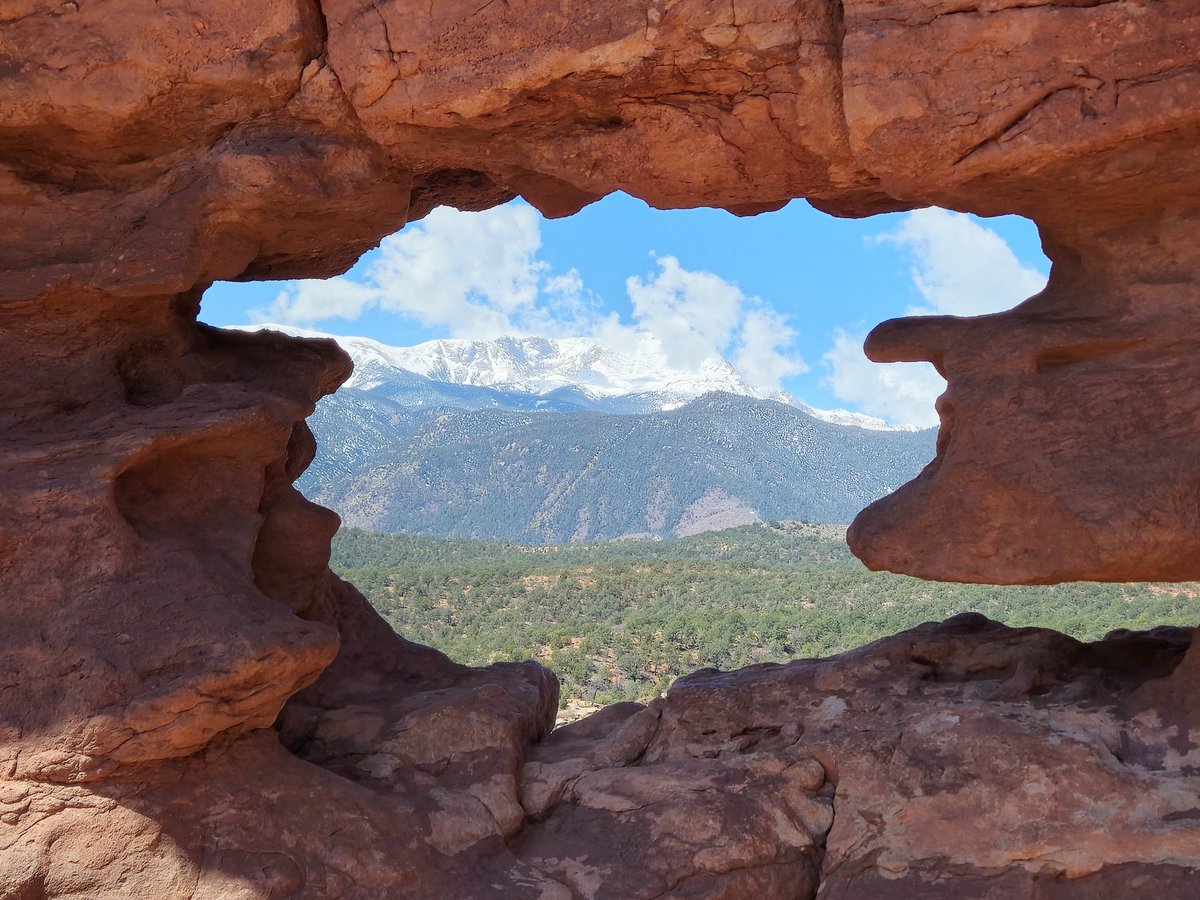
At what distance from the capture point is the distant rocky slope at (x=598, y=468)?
67062 millimetres

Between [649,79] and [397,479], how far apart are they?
207 feet

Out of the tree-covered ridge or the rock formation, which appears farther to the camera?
the tree-covered ridge

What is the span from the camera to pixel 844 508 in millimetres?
69688

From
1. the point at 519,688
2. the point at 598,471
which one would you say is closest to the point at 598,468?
the point at 598,471

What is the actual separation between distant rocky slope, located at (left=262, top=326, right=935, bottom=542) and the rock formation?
57.7 meters

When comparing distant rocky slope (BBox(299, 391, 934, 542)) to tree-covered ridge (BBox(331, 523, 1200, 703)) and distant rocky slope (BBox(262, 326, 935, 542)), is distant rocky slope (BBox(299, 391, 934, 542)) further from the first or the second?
tree-covered ridge (BBox(331, 523, 1200, 703))

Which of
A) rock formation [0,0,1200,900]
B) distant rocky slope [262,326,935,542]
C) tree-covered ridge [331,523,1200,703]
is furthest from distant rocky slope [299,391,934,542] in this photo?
rock formation [0,0,1200,900]

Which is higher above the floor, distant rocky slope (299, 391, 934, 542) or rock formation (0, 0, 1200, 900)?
rock formation (0, 0, 1200, 900)

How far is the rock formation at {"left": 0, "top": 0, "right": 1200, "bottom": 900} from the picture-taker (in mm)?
5387

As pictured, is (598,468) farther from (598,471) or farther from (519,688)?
(519,688)

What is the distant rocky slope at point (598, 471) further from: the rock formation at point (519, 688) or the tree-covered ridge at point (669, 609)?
the rock formation at point (519, 688)

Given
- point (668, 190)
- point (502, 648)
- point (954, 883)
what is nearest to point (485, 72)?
point (668, 190)

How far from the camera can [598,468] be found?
70.1 meters

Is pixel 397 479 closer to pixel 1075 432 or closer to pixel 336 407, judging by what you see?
pixel 336 407
